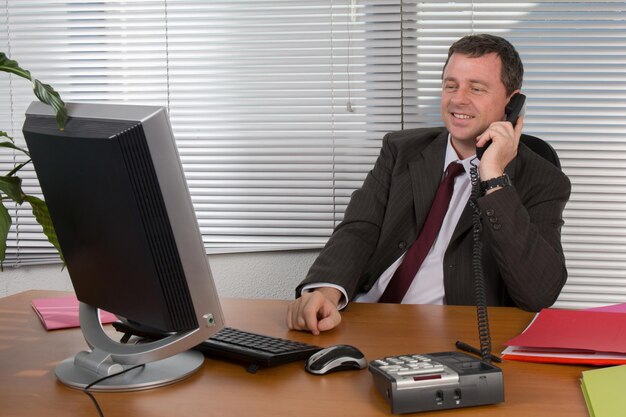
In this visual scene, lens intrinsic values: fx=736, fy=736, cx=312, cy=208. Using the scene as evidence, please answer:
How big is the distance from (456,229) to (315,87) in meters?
1.02

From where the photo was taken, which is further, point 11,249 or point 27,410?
point 11,249

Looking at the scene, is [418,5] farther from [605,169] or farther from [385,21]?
[605,169]

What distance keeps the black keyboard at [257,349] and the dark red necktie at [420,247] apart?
0.87 meters

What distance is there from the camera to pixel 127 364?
1294 millimetres

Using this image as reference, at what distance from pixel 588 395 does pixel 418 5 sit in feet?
6.74

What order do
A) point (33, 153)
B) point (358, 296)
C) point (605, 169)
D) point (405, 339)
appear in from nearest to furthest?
point (33, 153) < point (405, 339) < point (358, 296) < point (605, 169)

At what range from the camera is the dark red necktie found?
7.44 feet

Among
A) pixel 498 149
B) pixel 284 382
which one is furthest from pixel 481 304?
pixel 498 149

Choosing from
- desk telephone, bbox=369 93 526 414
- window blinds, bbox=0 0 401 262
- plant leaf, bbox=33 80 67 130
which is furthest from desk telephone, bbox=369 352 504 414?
window blinds, bbox=0 0 401 262

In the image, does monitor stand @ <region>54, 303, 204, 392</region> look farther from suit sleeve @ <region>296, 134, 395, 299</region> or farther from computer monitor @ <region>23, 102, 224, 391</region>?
suit sleeve @ <region>296, 134, 395, 299</region>

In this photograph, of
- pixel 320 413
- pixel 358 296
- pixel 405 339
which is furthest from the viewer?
pixel 358 296

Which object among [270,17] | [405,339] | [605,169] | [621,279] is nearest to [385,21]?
[270,17]

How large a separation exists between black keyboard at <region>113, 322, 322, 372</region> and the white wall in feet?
4.85

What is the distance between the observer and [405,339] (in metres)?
1.52
